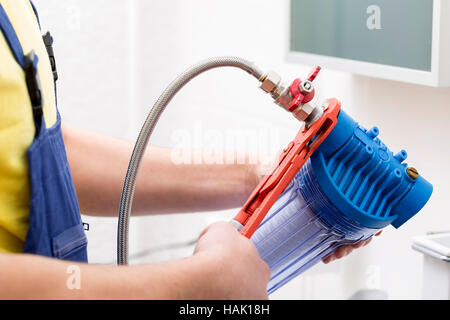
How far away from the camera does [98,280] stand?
561 millimetres

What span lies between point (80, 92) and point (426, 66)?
123 centimetres

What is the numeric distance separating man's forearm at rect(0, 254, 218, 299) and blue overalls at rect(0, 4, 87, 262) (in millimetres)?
110

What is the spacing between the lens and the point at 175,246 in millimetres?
1875

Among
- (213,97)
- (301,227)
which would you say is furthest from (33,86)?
(213,97)

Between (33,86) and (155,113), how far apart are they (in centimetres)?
13

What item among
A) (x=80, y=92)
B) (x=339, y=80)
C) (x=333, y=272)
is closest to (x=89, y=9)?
(x=80, y=92)

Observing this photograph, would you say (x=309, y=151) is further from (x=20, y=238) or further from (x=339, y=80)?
(x=339, y=80)

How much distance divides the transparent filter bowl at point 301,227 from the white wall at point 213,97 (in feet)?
0.94

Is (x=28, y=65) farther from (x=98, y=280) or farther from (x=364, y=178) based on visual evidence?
(x=364, y=178)

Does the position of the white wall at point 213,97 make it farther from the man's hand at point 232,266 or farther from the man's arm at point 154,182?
the man's hand at point 232,266

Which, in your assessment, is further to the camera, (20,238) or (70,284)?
(20,238)

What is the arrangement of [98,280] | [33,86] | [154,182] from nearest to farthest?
1. [98,280]
2. [33,86]
3. [154,182]

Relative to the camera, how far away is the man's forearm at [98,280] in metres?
0.54
